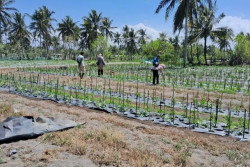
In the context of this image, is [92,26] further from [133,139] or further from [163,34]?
[133,139]

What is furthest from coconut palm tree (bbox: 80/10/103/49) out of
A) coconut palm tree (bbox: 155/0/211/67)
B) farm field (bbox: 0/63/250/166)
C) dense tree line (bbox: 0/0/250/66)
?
farm field (bbox: 0/63/250/166)

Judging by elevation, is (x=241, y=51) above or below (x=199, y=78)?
above

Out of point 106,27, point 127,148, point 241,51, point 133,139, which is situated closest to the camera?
point 127,148

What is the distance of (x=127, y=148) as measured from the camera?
13.2ft

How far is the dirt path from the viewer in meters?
3.54

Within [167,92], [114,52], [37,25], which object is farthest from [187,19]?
[114,52]

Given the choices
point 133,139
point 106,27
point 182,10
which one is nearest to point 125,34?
point 106,27

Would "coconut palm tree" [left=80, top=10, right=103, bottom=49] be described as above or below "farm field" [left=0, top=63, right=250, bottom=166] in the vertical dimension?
above

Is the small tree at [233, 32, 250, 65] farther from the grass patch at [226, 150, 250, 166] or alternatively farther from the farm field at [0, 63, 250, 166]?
the grass patch at [226, 150, 250, 166]

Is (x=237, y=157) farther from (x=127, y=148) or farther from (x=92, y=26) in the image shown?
(x=92, y=26)

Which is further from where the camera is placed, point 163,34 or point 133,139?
point 163,34

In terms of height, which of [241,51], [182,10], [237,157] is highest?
[182,10]

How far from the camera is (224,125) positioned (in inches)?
204

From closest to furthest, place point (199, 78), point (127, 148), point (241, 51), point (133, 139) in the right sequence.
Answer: point (127, 148) → point (133, 139) → point (199, 78) → point (241, 51)
